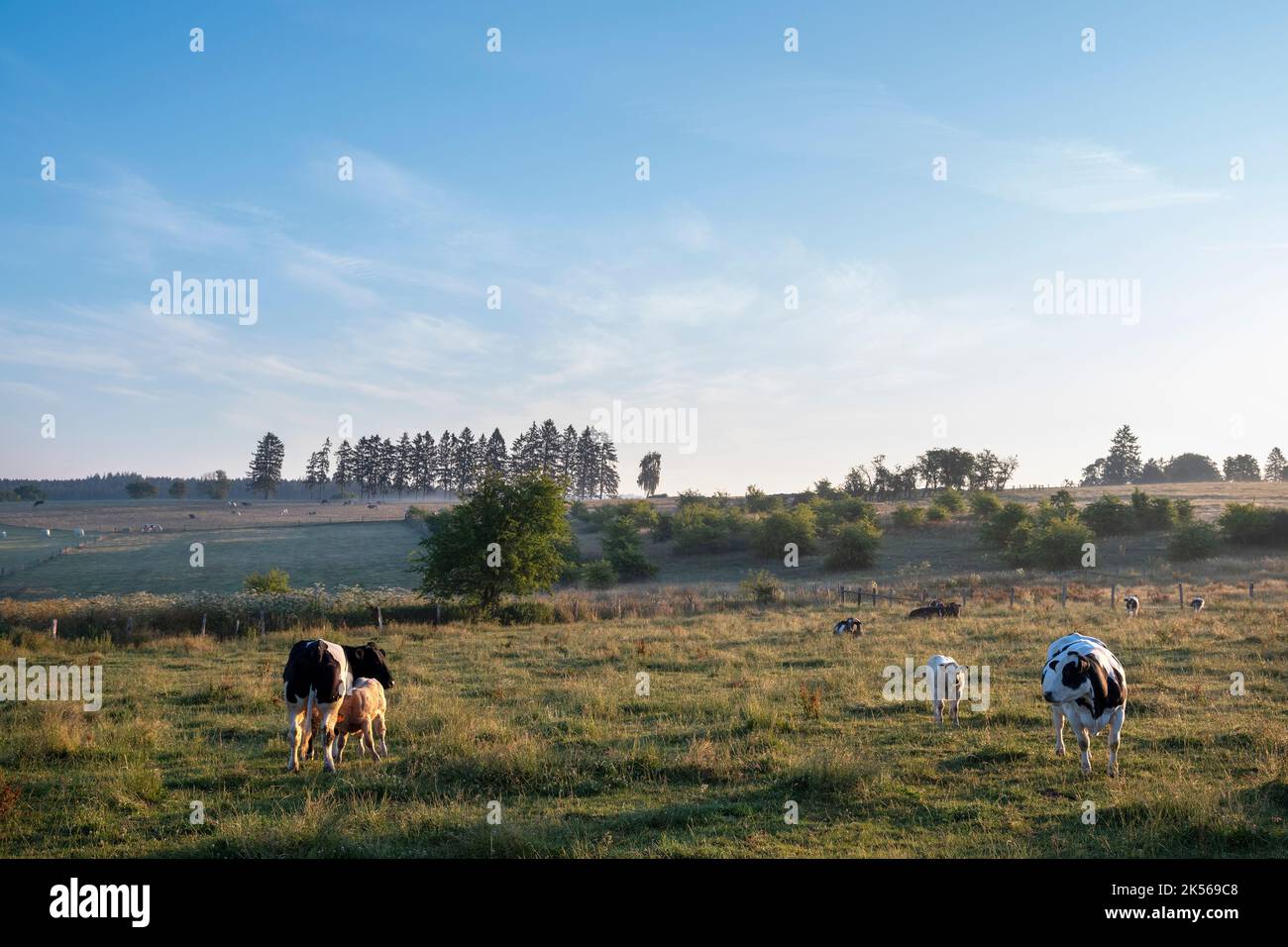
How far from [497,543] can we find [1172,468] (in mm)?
153161

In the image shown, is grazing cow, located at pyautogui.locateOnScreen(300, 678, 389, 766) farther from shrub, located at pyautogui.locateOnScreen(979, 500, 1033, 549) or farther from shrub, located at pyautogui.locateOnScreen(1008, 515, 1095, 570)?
shrub, located at pyautogui.locateOnScreen(979, 500, 1033, 549)

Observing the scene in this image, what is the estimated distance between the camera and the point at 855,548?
60.3 metres

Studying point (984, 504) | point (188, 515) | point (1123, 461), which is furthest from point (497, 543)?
point (1123, 461)

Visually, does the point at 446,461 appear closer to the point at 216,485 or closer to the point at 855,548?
the point at 216,485

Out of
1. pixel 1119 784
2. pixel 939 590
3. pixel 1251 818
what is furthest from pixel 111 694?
pixel 939 590

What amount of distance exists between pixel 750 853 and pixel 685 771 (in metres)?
3.03

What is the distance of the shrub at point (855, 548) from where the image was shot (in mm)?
59812

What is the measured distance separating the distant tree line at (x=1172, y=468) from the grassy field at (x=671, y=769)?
14549cm

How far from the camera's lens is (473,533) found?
115 feet

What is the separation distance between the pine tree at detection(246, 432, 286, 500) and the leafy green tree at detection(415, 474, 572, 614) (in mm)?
130126

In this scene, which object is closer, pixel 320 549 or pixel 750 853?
pixel 750 853

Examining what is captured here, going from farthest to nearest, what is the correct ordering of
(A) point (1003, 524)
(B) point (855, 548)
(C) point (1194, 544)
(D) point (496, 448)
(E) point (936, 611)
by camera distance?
(D) point (496, 448), (A) point (1003, 524), (B) point (855, 548), (C) point (1194, 544), (E) point (936, 611)
